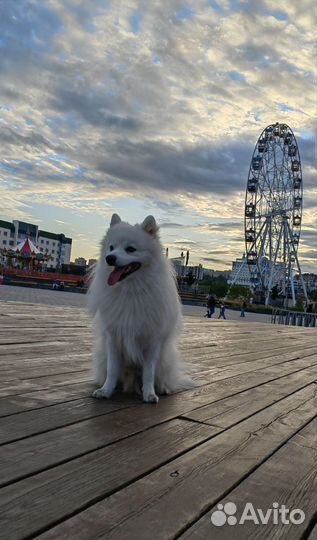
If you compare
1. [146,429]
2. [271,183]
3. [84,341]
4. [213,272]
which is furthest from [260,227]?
[213,272]

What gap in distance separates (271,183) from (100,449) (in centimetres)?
3475

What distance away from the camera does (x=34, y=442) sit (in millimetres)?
1500

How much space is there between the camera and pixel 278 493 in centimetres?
132

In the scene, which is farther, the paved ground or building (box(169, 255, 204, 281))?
the paved ground

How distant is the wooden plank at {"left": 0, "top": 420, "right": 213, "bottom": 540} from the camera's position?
40.7 inches

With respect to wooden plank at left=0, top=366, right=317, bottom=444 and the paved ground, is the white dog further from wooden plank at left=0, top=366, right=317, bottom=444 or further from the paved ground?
the paved ground

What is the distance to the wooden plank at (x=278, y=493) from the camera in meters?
1.08

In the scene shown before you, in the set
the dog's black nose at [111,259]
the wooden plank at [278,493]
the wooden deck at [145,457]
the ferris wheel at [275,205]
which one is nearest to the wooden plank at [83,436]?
the wooden deck at [145,457]

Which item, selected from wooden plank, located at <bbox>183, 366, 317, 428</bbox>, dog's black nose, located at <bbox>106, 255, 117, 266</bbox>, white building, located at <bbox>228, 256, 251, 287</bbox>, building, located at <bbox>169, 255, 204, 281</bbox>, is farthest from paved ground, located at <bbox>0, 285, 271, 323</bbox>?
white building, located at <bbox>228, 256, 251, 287</bbox>

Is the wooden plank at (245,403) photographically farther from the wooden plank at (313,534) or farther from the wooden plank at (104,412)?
the wooden plank at (313,534)

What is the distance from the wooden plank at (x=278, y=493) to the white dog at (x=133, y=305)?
80 centimetres

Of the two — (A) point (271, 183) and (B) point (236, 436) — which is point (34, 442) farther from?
(A) point (271, 183)

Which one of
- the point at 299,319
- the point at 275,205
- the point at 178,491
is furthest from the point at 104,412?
the point at 275,205

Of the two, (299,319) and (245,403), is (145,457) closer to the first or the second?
(245,403)
